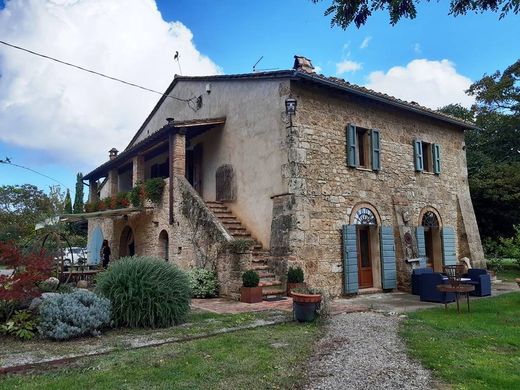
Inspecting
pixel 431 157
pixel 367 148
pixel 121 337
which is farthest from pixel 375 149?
pixel 121 337

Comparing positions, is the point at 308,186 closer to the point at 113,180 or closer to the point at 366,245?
the point at 366,245

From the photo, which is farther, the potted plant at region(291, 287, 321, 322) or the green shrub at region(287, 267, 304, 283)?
the green shrub at region(287, 267, 304, 283)

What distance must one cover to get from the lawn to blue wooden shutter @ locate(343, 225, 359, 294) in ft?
17.7

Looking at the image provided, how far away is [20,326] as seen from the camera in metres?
6.28

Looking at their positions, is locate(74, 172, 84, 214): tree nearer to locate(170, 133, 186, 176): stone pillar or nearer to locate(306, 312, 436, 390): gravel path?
locate(170, 133, 186, 176): stone pillar

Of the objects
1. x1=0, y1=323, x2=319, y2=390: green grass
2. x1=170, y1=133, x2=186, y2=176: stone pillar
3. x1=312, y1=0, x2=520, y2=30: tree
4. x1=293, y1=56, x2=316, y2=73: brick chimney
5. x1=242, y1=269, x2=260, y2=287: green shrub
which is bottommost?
x1=0, y1=323, x2=319, y2=390: green grass

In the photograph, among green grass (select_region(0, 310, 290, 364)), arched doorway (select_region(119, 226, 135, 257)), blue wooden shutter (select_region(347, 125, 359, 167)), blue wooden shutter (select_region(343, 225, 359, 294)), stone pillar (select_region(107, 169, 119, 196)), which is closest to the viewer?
green grass (select_region(0, 310, 290, 364))

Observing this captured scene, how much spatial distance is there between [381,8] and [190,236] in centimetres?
940

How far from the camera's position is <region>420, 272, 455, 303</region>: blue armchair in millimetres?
9883

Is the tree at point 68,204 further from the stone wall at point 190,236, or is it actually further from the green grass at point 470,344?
the green grass at point 470,344

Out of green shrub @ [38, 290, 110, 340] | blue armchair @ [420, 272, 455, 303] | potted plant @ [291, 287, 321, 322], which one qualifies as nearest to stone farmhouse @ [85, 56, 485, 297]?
blue armchair @ [420, 272, 455, 303]

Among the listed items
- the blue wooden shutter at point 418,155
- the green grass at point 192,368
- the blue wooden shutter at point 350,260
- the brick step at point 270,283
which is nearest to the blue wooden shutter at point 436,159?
the blue wooden shutter at point 418,155

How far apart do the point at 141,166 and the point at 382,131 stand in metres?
8.86

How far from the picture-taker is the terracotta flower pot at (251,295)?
910 centimetres
